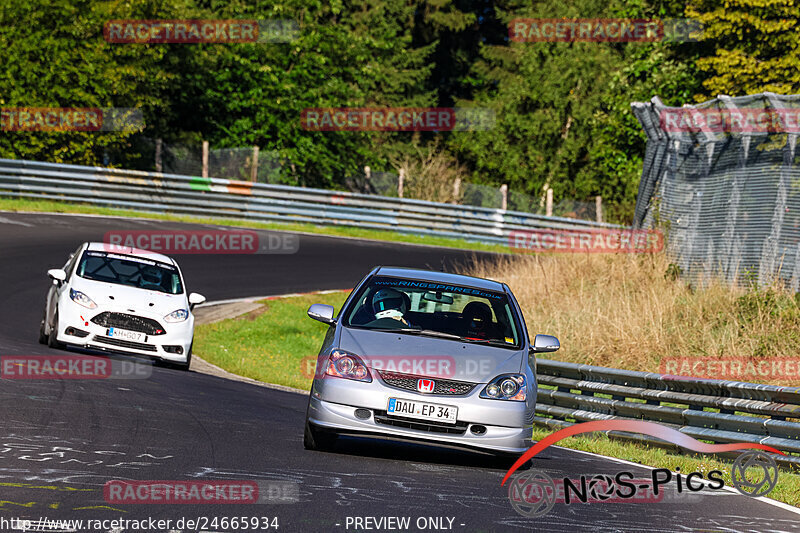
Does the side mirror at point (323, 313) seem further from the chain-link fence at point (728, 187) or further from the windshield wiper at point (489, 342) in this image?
the chain-link fence at point (728, 187)

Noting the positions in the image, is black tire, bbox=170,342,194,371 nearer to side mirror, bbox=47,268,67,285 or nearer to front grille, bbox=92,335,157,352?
front grille, bbox=92,335,157,352

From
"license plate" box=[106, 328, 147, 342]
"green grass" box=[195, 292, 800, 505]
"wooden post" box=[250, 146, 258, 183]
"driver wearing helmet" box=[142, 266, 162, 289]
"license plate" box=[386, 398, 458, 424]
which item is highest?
"wooden post" box=[250, 146, 258, 183]

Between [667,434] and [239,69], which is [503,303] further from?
[239,69]

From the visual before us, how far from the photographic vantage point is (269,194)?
3566 cm

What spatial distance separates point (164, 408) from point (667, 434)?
17.5 ft

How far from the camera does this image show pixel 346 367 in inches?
366


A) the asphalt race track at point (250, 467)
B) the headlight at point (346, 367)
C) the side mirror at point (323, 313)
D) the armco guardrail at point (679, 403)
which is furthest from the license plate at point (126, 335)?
the headlight at point (346, 367)

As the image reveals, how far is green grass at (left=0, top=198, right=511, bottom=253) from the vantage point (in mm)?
32000

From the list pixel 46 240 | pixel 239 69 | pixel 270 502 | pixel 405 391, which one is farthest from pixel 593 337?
pixel 239 69

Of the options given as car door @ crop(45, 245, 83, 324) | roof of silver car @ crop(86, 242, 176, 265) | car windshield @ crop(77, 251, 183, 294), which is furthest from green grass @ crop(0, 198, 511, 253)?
car door @ crop(45, 245, 83, 324)

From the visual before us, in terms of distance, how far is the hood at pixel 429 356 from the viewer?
923 centimetres

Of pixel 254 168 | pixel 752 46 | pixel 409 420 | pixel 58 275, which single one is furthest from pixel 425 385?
pixel 254 168

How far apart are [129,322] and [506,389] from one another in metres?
7.59

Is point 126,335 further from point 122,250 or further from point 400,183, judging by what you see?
point 400,183
